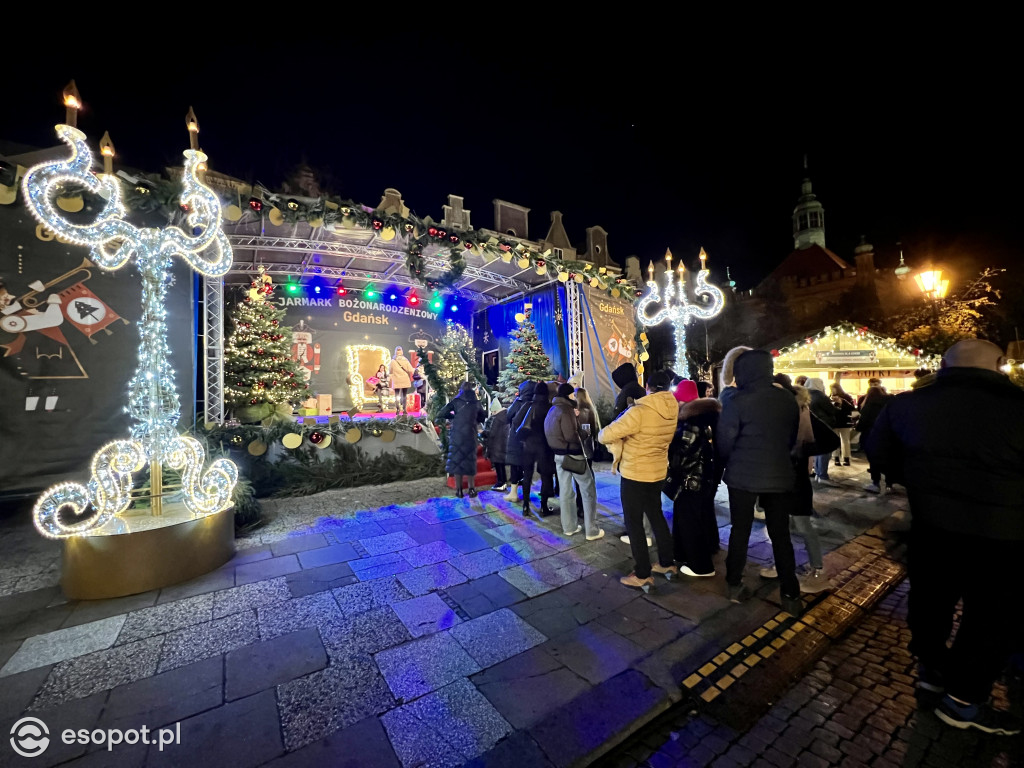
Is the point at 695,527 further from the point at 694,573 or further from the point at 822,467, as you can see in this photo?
the point at 822,467

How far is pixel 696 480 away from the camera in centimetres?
383

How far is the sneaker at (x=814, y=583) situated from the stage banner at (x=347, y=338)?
11017 mm

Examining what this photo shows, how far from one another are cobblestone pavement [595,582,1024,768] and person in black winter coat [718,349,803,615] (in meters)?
0.79

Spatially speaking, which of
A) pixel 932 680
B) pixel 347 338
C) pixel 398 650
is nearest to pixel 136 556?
pixel 398 650

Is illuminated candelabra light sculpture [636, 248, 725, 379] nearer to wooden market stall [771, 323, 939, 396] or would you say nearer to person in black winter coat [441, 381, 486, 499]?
person in black winter coat [441, 381, 486, 499]

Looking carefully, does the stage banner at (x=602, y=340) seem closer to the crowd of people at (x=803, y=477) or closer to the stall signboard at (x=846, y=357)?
the crowd of people at (x=803, y=477)

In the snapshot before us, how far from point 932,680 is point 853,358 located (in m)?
16.1

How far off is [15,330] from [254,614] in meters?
5.90

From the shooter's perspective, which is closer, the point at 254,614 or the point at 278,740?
the point at 278,740

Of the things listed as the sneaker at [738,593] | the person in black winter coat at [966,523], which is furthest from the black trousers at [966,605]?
the sneaker at [738,593]

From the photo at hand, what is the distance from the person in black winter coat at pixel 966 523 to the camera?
218 centimetres

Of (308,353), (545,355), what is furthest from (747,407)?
(308,353)

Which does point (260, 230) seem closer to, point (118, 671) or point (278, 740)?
point (118, 671)

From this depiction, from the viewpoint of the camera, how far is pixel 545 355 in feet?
37.9
